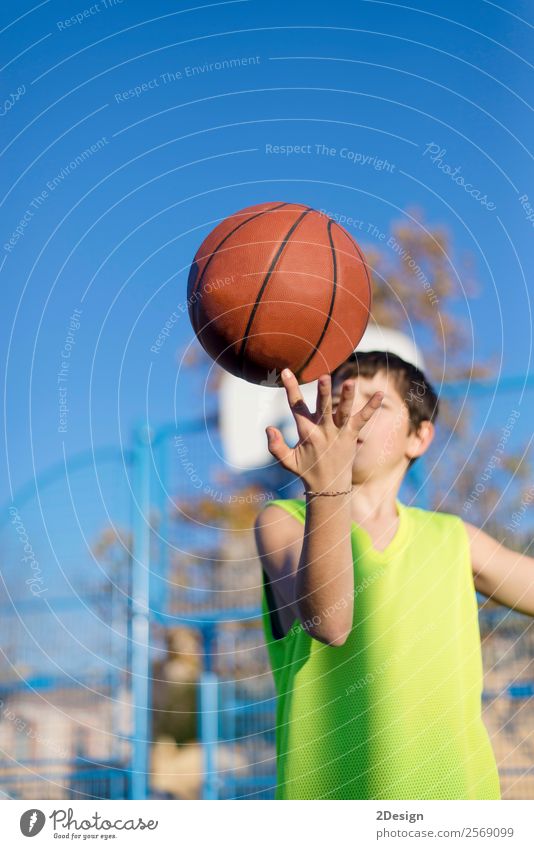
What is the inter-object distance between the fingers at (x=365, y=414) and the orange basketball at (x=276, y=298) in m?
0.43

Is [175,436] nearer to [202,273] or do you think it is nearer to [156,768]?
[156,768]

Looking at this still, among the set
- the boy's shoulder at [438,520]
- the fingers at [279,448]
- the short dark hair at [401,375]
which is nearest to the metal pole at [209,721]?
the boy's shoulder at [438,520]

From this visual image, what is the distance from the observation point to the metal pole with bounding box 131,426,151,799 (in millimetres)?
4066

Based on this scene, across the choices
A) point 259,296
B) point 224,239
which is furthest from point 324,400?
point 224,239

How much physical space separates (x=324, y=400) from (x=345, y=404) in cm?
5

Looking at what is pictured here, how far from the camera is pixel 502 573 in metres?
2.42

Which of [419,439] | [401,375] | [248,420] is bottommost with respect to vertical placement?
[419,439]

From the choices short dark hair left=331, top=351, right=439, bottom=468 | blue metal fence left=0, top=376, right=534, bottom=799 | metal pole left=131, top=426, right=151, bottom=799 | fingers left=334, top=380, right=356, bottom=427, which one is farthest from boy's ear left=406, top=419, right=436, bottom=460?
metal pole left=131, top=426, right=151, bottom=799

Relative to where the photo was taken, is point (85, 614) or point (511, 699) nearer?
point (511, 699)

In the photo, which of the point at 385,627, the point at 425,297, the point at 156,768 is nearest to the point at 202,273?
the point at 385,627

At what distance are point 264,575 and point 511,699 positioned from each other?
93.6 inches

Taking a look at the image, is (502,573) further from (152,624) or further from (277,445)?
(152,624)

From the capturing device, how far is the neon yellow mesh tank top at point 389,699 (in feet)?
7.38
